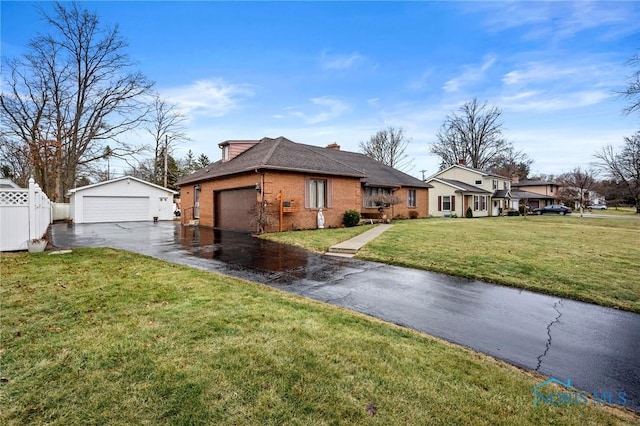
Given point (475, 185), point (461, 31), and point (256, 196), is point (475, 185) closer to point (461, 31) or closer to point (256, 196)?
point (461, 31)

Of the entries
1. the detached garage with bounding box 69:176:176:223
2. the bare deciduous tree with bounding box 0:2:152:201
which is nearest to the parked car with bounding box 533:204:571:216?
the detached garage with bounding box 69:176:176:223

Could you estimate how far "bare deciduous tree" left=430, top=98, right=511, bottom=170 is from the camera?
42.8 m

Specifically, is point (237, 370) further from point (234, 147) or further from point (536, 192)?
point (536, 192)

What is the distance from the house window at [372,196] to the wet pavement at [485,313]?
13.0 m

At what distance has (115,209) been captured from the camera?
946 inches

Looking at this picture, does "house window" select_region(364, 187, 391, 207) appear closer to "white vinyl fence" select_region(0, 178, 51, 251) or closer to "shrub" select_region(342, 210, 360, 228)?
"shrub" select_region(342, 210, 360, 228)

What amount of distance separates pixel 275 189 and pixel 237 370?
11756mm

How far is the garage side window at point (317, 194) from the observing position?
1547 cm

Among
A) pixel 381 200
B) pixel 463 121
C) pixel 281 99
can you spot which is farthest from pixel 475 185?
pixel 281 99

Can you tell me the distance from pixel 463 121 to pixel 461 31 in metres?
35.0

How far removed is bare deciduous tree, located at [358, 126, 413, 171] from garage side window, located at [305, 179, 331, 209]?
28.1m

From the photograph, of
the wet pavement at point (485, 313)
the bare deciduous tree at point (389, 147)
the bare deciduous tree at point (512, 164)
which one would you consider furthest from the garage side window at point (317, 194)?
the bare deciduous tree at point (512, 164)

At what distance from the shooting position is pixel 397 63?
17.2 metres

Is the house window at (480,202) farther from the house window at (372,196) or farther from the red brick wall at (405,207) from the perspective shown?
the house window at (372,196)
